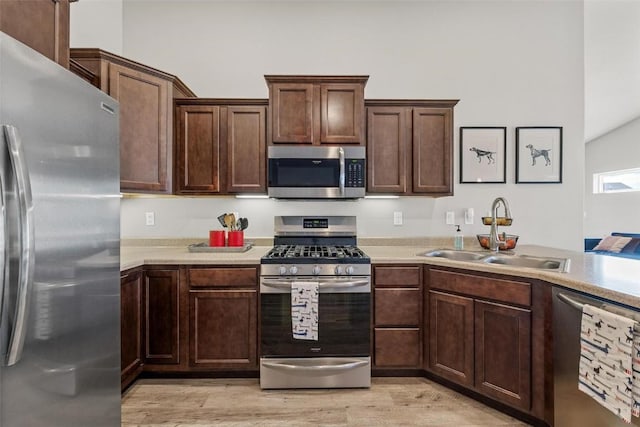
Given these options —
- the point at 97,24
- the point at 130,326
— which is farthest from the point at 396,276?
the point at 97,24

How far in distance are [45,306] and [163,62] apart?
271 centimetres

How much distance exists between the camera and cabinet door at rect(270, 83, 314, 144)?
2654 mm

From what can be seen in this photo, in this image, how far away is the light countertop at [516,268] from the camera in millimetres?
1461

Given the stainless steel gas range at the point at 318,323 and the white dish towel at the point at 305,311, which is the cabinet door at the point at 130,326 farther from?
the white dish towel at the point at 305,311

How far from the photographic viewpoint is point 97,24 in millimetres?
2816

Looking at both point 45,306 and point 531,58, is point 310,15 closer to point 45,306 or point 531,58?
point 531,58

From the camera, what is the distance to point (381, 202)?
3.12m

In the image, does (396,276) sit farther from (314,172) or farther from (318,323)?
(314,172)

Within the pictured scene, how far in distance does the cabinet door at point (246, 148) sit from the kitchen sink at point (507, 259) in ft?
4.94

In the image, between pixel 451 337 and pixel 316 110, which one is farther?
pixel 316 110

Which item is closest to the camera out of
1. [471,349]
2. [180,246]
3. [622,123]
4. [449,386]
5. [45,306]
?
[45,306]

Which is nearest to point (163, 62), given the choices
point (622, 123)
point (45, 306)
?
point (45, 306)

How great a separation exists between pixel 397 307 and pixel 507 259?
2.96 feet

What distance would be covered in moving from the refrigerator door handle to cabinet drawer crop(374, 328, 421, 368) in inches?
79.0
